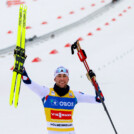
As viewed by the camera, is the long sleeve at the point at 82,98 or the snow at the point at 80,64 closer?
the long sleeve at the point at 82,98

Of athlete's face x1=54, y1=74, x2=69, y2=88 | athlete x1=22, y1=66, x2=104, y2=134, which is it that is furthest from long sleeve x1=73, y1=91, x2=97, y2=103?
athlete's face x1=54, y1=74, x2=69, y2=88

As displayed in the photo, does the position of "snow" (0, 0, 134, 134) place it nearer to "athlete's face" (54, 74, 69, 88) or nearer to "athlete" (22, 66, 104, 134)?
"athlete" (22, 66, 104, 134)

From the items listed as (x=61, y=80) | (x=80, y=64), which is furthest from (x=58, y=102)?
(x=80, y=64)

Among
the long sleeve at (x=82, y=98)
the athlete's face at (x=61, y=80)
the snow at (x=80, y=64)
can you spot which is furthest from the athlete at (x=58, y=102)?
the snow at (x=80, y=64)

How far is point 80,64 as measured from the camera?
7473mm

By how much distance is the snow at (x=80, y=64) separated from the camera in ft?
16.3

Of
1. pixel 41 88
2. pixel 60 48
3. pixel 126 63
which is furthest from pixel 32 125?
pixel 60 48

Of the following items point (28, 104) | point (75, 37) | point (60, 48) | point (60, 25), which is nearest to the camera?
point (28, 104)

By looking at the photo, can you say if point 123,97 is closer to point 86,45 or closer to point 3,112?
point 3,112

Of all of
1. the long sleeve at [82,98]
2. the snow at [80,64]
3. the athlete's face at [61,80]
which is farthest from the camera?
the snow at [80,64]

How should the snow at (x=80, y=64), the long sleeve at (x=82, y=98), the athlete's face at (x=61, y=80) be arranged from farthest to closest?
1. the snow at (x=80, y=64)
2. the long sleeve at (x=82, y=98)
3. the athlete's face at (x=61, y=80)

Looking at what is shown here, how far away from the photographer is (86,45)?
8891 millimetres

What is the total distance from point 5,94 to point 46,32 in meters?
4.82

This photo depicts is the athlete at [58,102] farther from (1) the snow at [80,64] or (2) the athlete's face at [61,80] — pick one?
(1) the snow at [80,64]
